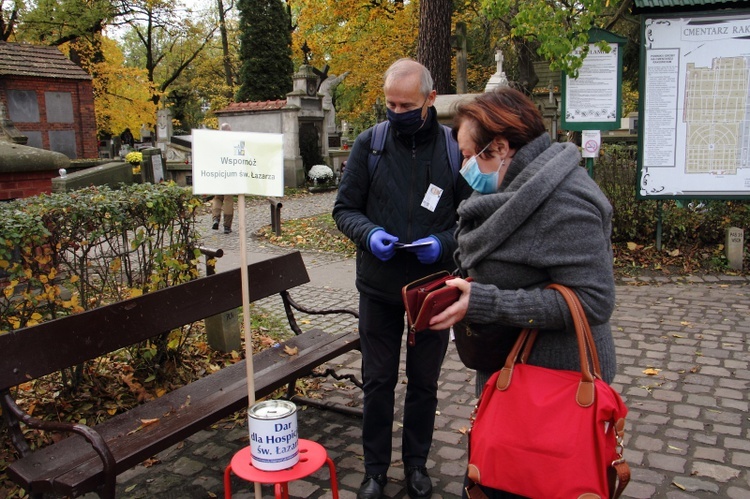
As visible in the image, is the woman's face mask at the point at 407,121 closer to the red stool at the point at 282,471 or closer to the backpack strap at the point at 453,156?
the backpack strap at the point at 453,156

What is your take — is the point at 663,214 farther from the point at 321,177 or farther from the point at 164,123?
the point at 164,123

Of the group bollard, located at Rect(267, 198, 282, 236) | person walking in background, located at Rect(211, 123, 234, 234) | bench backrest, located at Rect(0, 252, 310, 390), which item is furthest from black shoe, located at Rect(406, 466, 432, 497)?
person walking in background, located at Rect(211, 123, 234, 234)

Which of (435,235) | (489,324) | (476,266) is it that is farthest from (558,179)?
(435,235)

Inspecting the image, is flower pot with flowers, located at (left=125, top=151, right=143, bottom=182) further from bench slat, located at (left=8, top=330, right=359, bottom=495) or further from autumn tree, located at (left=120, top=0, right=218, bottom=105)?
bench slat, located at (left=8, top=330, right=359, bottom=495)

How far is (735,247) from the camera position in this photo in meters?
8.10

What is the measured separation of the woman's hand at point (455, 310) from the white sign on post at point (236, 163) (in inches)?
43.0

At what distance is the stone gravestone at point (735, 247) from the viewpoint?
8.08 m

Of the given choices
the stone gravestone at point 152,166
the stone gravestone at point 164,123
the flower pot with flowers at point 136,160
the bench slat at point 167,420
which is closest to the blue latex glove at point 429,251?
the bench slat at point 167,420

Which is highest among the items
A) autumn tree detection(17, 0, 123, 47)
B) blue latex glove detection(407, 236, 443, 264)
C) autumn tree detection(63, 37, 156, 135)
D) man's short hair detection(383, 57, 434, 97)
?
autumn tree detection(17, 0, 123, 47)

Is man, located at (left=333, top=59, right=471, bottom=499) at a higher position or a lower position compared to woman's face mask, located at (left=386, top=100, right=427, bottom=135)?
lower

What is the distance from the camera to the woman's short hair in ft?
6.75

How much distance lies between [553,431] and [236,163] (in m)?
1.71

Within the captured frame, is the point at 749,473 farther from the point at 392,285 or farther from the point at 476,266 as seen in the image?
the point at 476,266

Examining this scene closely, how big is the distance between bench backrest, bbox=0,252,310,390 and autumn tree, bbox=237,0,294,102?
2099cm
